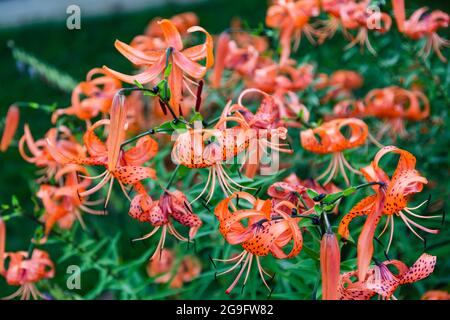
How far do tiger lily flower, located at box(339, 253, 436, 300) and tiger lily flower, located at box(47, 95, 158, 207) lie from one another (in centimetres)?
51

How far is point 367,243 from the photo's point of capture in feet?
4.15

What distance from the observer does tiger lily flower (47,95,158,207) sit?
142 cm

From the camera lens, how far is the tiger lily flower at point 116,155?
142cm

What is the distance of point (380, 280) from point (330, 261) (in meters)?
0.18

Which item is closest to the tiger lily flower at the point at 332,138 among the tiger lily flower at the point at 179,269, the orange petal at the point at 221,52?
the orange petal at the point at 221,52

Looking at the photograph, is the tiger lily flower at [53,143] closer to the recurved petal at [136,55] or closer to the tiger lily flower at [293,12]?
the recurved petal at [136,55]

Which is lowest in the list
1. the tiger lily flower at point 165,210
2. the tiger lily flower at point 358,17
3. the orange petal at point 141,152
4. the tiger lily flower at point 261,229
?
the tiger lily flower at point 261,229

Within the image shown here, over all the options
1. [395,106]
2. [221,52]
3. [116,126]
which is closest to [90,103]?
[221,52]

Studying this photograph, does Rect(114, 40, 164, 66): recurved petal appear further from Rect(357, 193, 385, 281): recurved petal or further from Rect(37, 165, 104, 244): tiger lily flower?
Rect(357, 193, 385, 281): recurved petal

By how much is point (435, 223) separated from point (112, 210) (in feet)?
6.26

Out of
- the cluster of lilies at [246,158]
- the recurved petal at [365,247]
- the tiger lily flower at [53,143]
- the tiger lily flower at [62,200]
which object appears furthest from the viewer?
the tiger lily flower at [53,143]

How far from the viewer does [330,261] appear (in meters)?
1.26

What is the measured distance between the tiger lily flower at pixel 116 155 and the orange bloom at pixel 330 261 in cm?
48
